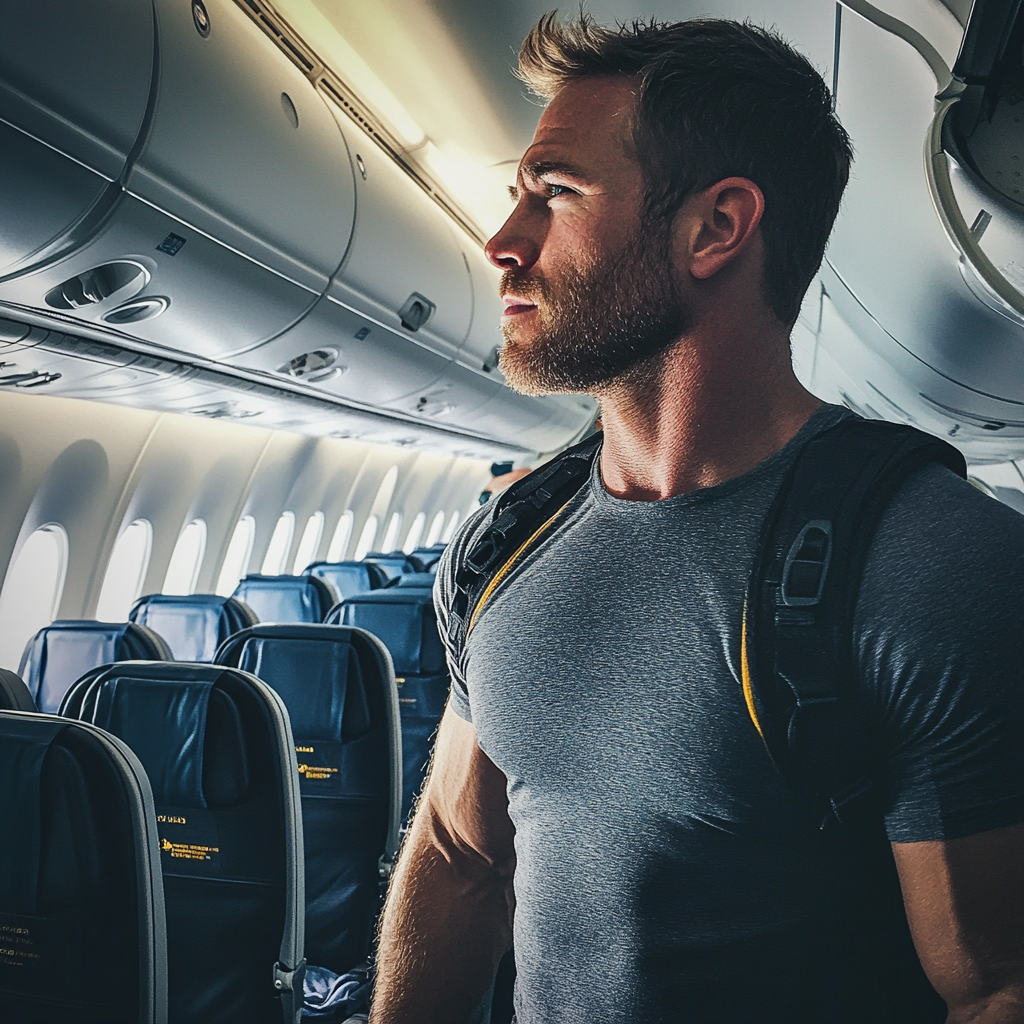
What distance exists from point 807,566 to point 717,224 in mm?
445

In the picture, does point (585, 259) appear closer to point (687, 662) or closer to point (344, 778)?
point (687, 662)

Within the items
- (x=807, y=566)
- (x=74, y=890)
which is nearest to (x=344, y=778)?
(x=74, y=890)

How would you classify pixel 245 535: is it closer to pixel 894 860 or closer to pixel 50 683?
pixel 50 683

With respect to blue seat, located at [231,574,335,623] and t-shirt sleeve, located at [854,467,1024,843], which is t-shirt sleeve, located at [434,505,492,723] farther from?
blue seat, located at [231,574,335,623]

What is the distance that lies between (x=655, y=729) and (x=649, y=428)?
0.37 metres

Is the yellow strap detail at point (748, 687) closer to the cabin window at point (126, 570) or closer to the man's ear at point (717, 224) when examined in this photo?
the man's ear at point (717, 224)

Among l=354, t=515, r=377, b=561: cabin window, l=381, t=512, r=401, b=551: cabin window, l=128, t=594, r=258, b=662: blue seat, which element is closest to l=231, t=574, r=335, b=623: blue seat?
l=128, t=594, r=258, b=662: blue seat

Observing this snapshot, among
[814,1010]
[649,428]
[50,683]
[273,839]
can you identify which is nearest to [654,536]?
[649,428]

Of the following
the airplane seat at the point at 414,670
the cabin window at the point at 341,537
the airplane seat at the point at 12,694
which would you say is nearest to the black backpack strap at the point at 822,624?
the airplane seat at the point at 12,694

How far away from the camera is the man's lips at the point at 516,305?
3.71ft

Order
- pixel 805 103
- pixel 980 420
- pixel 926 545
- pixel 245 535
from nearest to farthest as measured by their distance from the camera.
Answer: pixel 926 545
pixel 805 103
pixel 980 420
pixel 245 535

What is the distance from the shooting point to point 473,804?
Answer: 1.19 meters

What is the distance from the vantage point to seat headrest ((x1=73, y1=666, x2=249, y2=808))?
234 cm

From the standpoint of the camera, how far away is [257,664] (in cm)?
320
